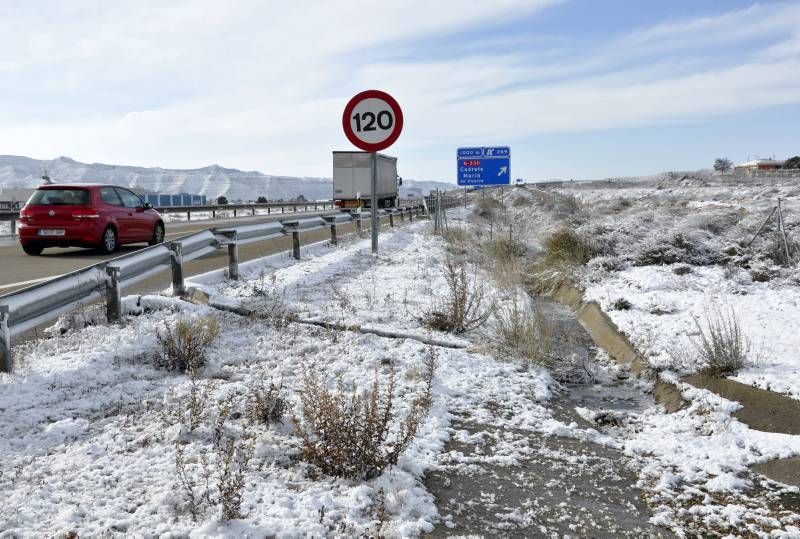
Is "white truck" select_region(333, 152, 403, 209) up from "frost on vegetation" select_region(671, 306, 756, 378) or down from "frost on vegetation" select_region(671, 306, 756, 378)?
up

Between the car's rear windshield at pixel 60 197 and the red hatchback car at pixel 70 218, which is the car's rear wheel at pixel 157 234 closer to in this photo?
the red hatchback car at pixel 70 218

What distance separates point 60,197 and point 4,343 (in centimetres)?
977

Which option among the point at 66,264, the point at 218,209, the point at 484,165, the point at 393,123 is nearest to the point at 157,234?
the point at 66,264

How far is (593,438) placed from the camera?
164 inches

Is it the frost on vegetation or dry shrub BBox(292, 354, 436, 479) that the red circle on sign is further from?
dry shrub BBox(292, 354, 436, 479)

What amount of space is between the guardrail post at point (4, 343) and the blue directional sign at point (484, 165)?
64.8 feet

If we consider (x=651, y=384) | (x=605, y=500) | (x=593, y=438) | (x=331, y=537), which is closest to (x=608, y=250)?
(x=651, y=384)

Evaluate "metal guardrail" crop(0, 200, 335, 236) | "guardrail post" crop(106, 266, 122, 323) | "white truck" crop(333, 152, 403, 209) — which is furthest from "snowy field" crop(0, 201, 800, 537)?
"white truck" crop(333, 152, 403, 209)

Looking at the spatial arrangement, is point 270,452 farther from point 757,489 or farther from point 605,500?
point 757,489

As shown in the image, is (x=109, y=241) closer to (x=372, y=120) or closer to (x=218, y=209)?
(x=372, y=120)

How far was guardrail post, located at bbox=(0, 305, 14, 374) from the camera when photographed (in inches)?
170

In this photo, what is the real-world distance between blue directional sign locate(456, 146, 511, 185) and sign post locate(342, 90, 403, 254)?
12904mm

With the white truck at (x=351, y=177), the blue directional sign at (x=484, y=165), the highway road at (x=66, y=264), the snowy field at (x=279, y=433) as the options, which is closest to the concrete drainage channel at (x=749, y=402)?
the snowy field at (x=279, y=433)

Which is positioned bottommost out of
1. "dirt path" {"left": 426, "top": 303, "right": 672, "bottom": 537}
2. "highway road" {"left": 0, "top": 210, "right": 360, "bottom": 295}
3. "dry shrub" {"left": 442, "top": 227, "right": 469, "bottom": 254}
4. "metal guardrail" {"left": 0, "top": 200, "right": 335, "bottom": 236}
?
"dirt path" {"left": 426, "top": 303, "right": 672, "bottom": 537}
